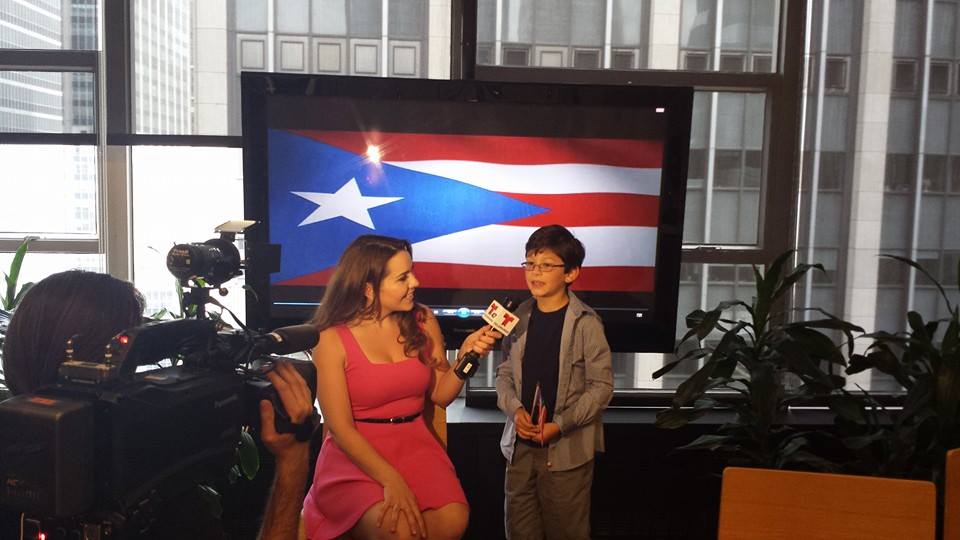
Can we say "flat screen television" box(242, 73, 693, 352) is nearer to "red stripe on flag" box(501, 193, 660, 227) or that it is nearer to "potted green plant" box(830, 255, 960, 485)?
"red stripe on flag" box(501, 193, 660, 227)

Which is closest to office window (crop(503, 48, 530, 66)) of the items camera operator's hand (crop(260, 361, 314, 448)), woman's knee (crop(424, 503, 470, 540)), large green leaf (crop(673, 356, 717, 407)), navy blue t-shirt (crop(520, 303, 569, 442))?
navy blue t-shirt (crop(520, 303, 569, 442))

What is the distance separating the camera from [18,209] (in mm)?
3404

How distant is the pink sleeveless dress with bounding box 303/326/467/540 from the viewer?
2.13 meters

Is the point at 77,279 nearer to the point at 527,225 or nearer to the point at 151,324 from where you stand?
the point at 151,324

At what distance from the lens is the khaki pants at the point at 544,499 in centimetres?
243

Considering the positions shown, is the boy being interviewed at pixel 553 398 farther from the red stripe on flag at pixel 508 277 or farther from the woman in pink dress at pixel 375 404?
the red stripe on flag at pixel 508 277

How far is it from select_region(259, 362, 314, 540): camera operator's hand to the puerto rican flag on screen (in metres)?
1.31

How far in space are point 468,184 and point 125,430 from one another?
2.08 metres

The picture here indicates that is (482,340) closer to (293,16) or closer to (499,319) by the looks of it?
(499,319)

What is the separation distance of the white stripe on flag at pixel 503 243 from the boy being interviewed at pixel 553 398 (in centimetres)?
52

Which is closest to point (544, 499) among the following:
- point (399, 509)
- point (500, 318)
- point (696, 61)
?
point (399, 509)

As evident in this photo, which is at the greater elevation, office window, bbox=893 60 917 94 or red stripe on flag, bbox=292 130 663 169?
office window, bbox=893 60 917 94

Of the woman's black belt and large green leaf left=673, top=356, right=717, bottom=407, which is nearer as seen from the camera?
the woman's black belt

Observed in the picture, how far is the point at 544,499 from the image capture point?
247cm
